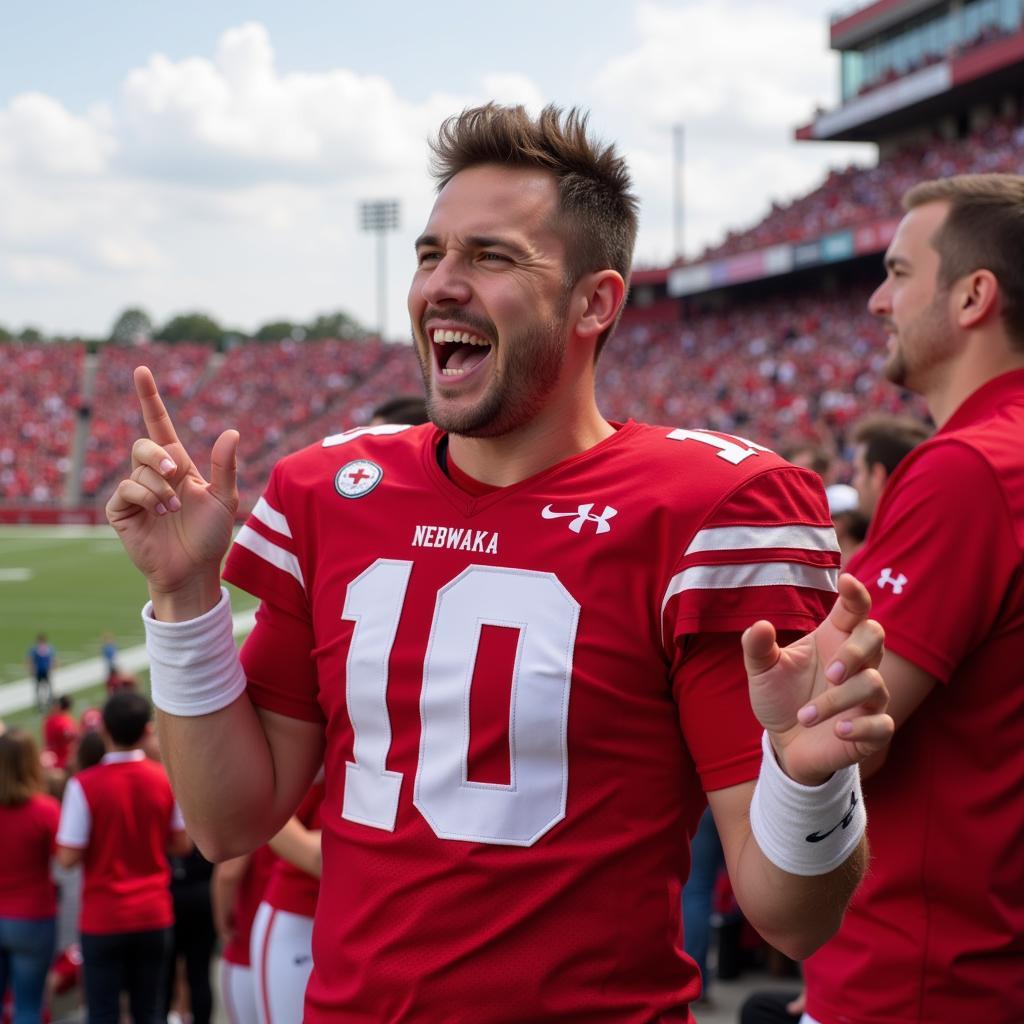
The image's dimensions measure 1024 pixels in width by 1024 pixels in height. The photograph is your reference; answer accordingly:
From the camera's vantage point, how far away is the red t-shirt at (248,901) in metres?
3.69

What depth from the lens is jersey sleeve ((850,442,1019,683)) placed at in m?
1.97

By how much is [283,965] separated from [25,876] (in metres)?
2.23

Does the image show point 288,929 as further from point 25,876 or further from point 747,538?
point 25,876

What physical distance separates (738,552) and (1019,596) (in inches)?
22.9

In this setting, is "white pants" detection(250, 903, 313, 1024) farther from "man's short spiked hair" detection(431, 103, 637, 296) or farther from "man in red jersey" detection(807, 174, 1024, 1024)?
"man's short spiked hair" detection(431, 103, 637, 296)

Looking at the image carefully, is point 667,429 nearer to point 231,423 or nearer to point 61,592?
point 61,592

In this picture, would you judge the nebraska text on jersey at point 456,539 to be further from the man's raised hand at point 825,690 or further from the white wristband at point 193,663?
the man's raised hand at point 825,690

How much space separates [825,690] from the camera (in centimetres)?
152

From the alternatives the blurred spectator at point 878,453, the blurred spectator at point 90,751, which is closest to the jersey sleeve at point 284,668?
the blurred spectator at point 878,453

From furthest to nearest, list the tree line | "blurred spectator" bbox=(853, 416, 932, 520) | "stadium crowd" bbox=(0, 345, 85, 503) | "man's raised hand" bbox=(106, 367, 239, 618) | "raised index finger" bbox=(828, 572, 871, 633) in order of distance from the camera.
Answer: the tree line → "stadium crowd" bbox=(0, 345, 85, 503) → "blurred spectator" bbox=(853, 416, 932, 520) → "man's raised hand" bbox=(106, 367, 239, 618) → "raised index finger" bbox=(828, 572, 871, 633)


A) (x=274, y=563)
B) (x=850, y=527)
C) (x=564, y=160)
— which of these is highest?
(x=564, y=160)

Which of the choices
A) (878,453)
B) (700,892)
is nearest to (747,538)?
(878,453)

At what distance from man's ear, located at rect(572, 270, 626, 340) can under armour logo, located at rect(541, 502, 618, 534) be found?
0.35 metres

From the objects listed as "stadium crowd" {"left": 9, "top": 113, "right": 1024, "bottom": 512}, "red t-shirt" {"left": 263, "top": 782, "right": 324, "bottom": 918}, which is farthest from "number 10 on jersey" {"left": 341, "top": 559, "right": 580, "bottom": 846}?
"stadium crowd" {"left": 9, "top": 113, "right": 1024, "bottom": 512}
